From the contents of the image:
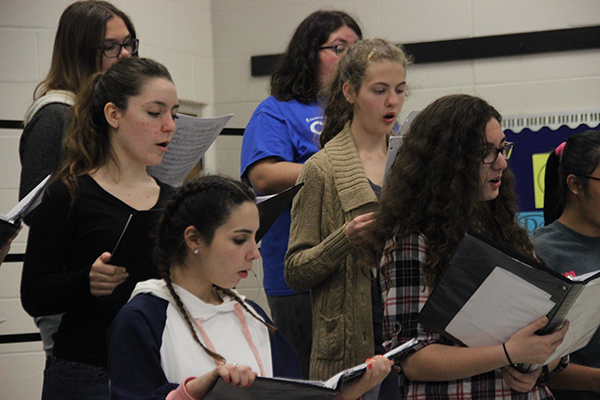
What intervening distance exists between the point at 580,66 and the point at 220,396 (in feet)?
10.6

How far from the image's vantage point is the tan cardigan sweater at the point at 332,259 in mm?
2117

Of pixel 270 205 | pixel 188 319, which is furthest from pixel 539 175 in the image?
pixel 188 319

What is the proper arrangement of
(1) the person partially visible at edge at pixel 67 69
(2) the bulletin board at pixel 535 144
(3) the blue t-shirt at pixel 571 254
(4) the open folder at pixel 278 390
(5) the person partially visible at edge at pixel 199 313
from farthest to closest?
(2) the bulletin board at pixel 535 144 → (3) the blue t-shirt at pixel 571 254 → (1) the person partially visible at edge at pixel 67 69 → (5) the person partially visible at edge at pixel 199 313 → (4) the open folder at pixel 278 390

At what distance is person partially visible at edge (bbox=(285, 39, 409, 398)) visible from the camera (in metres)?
2.12

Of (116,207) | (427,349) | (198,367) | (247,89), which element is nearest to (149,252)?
(116,207)

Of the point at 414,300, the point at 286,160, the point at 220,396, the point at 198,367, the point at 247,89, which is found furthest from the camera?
the point at 247,89

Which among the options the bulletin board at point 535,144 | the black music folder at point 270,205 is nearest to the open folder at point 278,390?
the black music folder at point 270,205

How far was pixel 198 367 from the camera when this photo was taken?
1604 millimetres

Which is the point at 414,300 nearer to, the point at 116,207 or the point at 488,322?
the point at 488,322

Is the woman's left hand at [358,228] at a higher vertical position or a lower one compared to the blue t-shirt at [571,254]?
higher

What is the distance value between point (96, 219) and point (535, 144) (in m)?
2.77

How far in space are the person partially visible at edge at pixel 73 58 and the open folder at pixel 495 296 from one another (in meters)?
1.09

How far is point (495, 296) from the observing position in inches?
62.6

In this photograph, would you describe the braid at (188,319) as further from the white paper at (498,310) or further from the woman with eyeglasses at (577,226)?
the woman with eyeglasses at (577,226)
